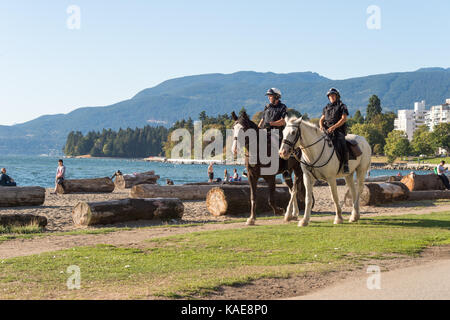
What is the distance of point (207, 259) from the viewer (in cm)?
1081

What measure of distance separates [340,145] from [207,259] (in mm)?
6767

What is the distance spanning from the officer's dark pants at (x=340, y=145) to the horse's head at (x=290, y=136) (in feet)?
5.04

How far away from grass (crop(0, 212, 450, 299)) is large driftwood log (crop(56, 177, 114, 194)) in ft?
79.2

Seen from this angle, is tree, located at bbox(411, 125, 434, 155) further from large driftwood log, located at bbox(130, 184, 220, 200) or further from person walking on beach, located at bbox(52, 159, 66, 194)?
large driftwood log, located at bbox(130, 184, 220, 200)

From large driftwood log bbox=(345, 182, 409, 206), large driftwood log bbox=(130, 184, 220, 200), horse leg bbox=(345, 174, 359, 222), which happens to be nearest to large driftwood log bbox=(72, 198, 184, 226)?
horse leg bbox=(345, 174, 359, 222)

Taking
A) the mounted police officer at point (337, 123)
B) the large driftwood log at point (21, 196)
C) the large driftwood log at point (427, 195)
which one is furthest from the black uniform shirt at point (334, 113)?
the large driftwood log at point (21, 196)

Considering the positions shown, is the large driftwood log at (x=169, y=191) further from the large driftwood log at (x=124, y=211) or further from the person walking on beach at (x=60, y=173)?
the large driftwood log at (x=124, y=211)

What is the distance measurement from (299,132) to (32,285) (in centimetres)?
861

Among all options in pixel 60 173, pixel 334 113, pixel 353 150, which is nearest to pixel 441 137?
pixel 60 173

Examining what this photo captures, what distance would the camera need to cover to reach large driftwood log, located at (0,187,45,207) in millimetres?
24906
